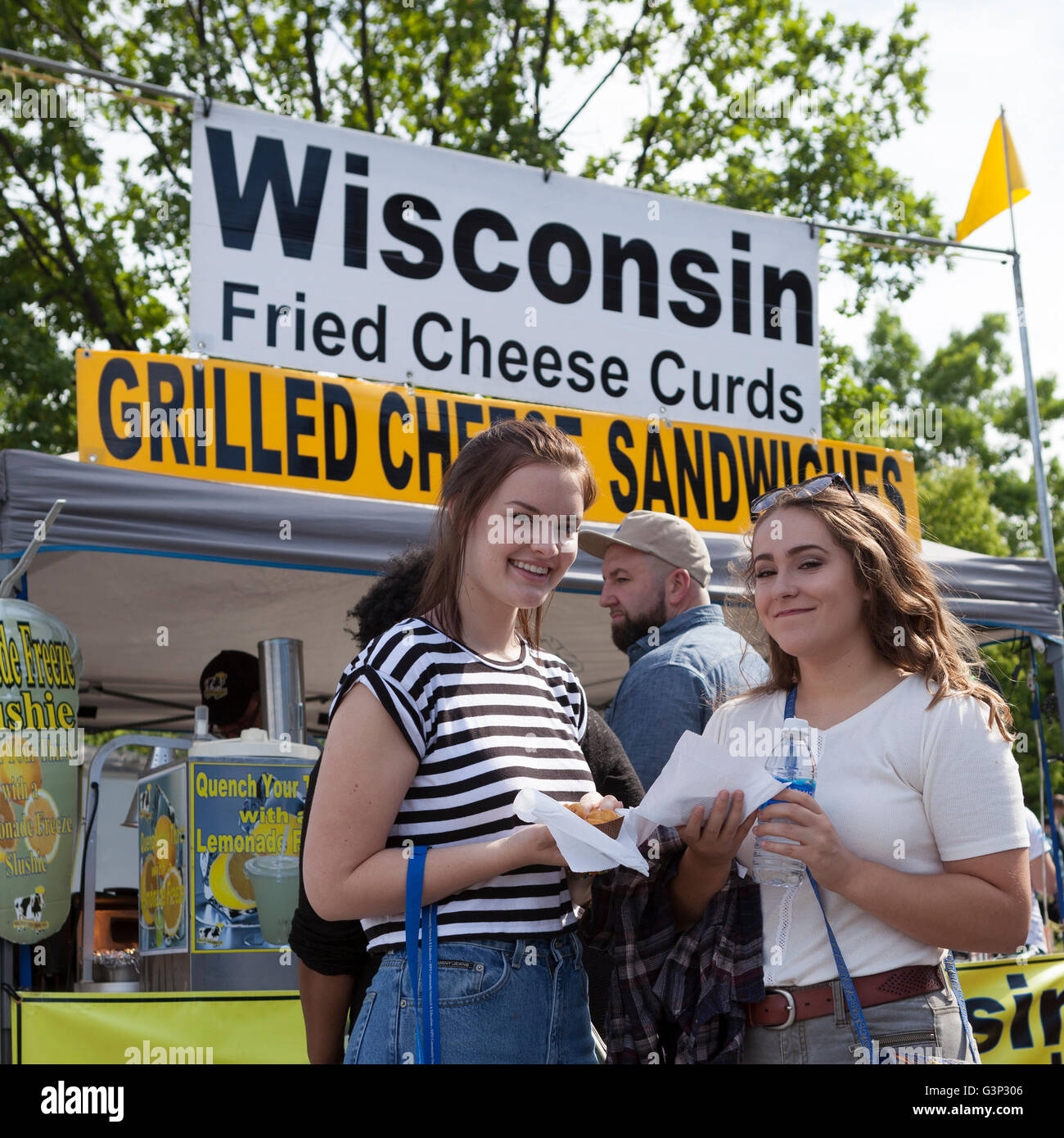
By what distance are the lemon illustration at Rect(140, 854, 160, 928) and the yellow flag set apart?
4.84m

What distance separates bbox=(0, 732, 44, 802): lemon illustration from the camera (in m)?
3.05

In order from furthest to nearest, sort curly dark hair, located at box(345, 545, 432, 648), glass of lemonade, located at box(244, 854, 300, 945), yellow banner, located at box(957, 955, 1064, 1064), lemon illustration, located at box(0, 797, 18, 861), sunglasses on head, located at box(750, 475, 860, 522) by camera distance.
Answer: yellow banner, located at box(957, 955, 1064, 1064) < glass of lemonade, located at box(244, 854, 300, 945) < lemon illustration, located at box(0, 797, 18, 861) < curly dark hair, located at box(345, 545, 432, 648) < sunglasses on head, located at box(750, 475, 860, 522)

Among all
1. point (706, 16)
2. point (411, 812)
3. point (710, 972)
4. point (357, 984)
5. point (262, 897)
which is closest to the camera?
point (411, 812)

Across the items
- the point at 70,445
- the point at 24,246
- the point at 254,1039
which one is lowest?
the point at 254,1039

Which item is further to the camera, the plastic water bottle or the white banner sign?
the white banner sign

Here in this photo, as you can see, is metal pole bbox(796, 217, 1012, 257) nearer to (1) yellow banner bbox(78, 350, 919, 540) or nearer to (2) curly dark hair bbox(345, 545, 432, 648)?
(1) yellow banner bbox(78, 350, 919, 540)

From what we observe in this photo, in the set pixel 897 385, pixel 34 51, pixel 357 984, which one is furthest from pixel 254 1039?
pixel 897 385

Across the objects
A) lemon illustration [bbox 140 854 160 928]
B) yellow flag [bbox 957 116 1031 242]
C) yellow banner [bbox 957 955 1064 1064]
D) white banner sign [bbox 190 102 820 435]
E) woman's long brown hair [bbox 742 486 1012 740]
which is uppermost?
yellow flag [bbox 957 116 1031 242]

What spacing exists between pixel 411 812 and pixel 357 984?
618 mm

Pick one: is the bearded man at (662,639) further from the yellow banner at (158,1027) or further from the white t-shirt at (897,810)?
the yellow banner at (158,1027)

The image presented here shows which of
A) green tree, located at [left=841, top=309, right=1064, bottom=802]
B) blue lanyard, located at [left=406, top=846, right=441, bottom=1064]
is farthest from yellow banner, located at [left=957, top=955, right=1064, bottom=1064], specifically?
green tree, located at [left=841, top=309, right=1064, bottom=802]

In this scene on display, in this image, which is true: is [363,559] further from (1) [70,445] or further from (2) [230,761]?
(1) [70,445]

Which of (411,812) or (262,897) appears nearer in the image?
(411,812)

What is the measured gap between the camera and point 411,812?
64.9 inches
